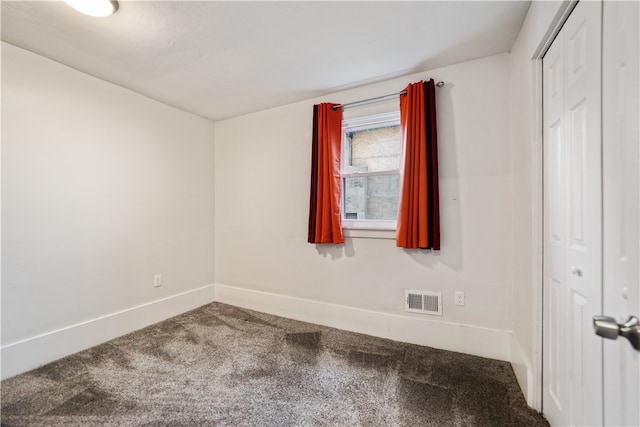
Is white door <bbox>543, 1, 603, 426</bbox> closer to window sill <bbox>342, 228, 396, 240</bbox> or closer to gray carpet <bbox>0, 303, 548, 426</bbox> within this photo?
gray carpet <bbox>0, 303, 548, 426</bbox>

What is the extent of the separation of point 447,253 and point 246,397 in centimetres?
180

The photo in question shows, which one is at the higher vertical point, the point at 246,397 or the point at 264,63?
the point at 264,63

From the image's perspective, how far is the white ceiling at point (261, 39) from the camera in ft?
5.15

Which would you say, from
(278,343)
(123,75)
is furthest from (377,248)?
(123,75)

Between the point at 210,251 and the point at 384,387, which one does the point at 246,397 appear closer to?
the point at 384,387

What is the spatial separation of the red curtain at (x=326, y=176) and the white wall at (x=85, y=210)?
62.6 inches

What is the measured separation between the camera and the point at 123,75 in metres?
2.30

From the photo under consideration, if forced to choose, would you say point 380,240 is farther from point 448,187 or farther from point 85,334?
point 85,334

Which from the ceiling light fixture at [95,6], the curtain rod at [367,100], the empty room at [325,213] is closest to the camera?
the empty room at [325,213]

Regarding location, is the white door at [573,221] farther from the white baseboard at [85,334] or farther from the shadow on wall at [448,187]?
the white baseboard at [85,334]

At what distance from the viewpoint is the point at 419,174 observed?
2.18 metres
